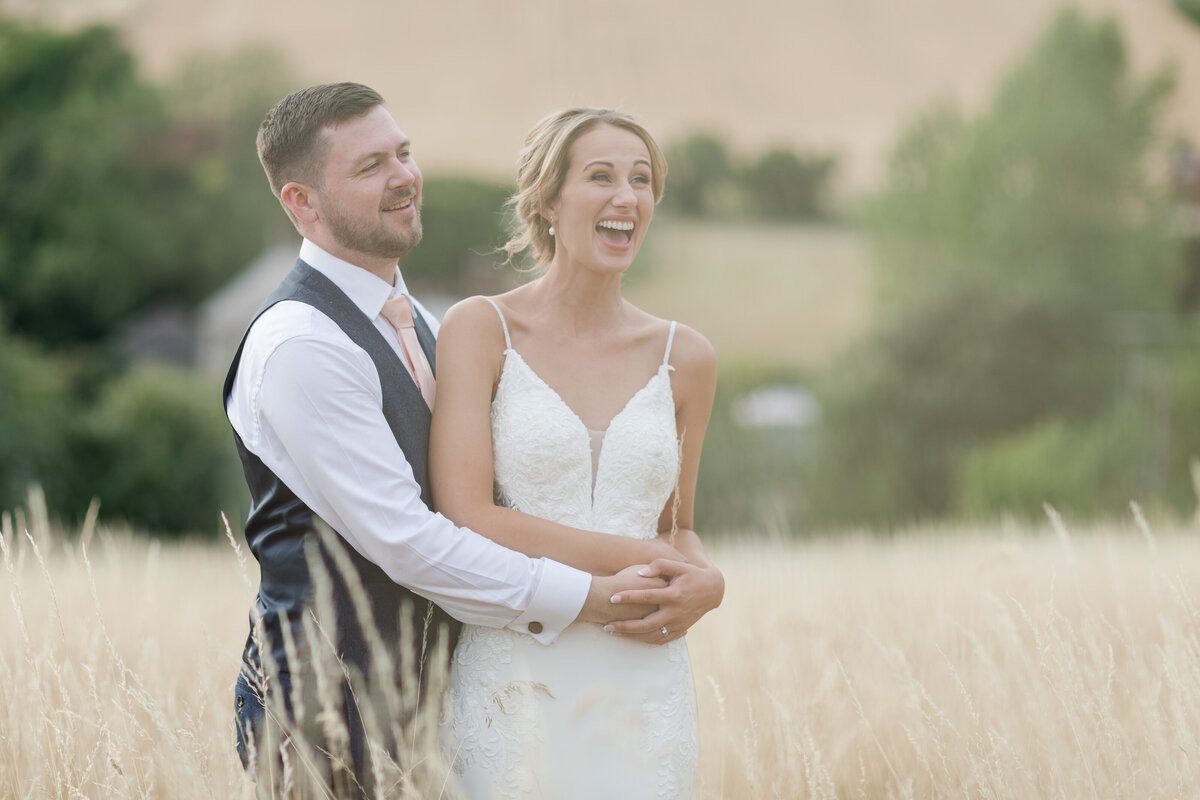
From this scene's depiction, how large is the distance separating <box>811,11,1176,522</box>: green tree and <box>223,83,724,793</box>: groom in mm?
21282

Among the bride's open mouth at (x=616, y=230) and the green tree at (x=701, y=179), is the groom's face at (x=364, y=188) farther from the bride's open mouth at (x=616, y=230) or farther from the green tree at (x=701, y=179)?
the green tree at (x=701, y=179)

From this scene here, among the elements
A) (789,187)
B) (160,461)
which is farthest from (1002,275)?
(160,461)

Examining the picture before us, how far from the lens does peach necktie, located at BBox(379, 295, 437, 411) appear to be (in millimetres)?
3328

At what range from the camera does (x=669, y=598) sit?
3.14m

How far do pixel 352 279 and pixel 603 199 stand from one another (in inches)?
31.5

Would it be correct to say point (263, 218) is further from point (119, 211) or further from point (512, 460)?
point (512, 460)

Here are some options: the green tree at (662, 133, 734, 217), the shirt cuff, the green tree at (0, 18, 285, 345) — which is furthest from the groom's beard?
the green tree at (662, 133, 734, 217)

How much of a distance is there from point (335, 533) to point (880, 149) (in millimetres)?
32082

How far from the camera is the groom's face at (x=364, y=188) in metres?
3.33

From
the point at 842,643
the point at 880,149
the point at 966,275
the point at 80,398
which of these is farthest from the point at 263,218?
the point at 842,643

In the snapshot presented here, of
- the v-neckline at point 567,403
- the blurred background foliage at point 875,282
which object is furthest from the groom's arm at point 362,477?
the blurred background foliage at point 875,282

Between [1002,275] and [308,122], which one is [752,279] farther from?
[308,122]

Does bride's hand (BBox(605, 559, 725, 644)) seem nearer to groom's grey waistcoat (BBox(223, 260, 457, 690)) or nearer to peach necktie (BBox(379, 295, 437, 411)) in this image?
groom's grey waistcoat (BBox(223, 260, 457, 690))

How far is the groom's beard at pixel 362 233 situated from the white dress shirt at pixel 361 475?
0.30 metres
